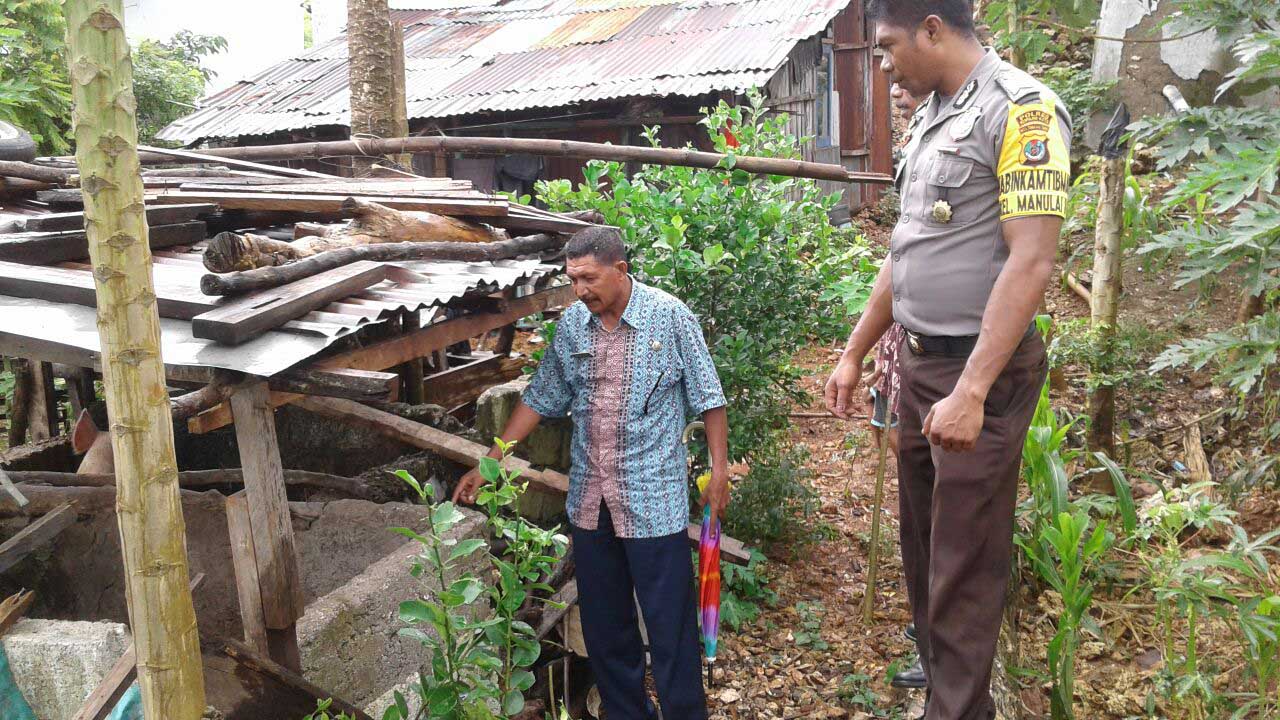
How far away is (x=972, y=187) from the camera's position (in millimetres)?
2760

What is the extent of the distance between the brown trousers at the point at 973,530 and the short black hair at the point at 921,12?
38.2 inches

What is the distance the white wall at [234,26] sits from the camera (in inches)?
720

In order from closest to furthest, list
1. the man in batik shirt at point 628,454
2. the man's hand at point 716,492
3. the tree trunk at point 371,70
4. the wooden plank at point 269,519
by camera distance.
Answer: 1. the wooden plank at point 269,519
2. the man in batik shirt at point 628,454
3. the man's hand at point 716,492
4. the tree trunk at point 371,70

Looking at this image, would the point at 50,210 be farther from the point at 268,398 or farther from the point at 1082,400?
the point at 1082,400

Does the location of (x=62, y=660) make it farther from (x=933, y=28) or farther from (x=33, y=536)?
(x=933, y=28)

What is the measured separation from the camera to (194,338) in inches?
115

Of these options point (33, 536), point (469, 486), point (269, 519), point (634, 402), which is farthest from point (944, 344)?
point (33, 536)

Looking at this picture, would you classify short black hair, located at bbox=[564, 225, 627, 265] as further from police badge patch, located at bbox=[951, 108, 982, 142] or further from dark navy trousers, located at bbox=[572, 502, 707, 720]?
police badge patch, located at bbox=[951, 108, 982, 142]

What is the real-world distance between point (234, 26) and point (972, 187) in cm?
2124

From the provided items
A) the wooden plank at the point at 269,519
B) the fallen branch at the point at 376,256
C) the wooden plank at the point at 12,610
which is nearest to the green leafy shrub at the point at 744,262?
the fallen branch at the point at 376,256

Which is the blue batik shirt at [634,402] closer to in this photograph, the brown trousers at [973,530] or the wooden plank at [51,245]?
the brown trousers at [973,530]

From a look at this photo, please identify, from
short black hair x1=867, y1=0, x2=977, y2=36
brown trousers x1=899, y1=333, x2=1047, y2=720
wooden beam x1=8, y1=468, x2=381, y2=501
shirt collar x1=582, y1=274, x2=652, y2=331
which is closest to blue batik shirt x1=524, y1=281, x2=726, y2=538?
shirt collar x1=582, y1=274, x2=652, y2=331

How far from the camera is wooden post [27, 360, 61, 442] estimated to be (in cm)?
722

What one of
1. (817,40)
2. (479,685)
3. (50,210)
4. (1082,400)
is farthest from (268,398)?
(817,40)
